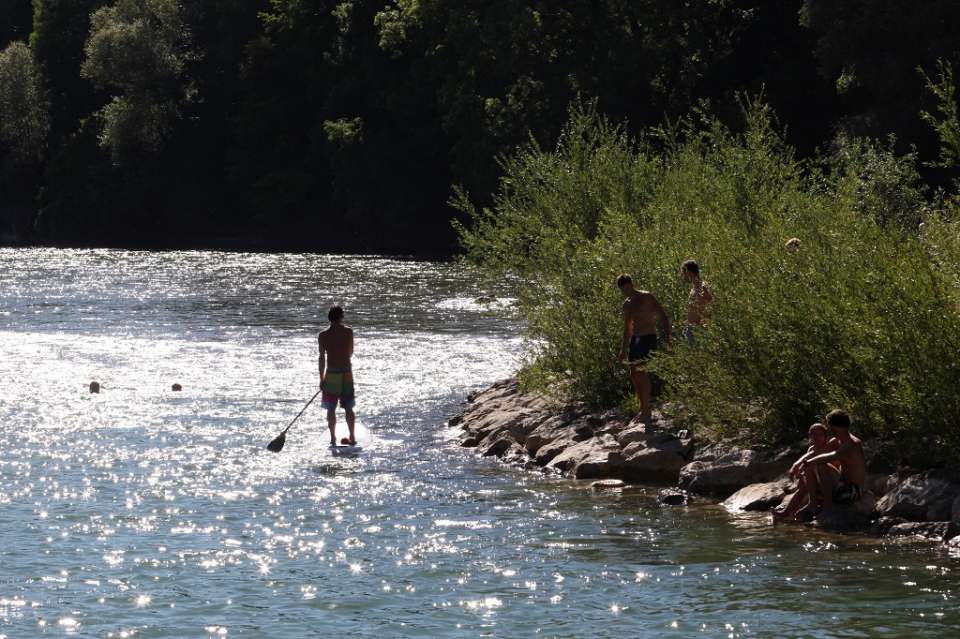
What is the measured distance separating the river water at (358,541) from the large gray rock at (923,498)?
0.51 metres

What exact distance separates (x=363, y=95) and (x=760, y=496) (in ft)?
218

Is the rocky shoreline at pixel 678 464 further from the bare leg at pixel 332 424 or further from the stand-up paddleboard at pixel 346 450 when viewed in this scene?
the bare leg at pixel 332 424

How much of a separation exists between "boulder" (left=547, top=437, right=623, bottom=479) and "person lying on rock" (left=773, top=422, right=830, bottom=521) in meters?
3.17

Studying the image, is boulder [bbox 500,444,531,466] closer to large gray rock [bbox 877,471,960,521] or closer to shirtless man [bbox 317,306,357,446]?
shirtless man [bbox 317,306,357,446]

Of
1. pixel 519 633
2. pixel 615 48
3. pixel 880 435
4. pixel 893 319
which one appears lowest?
pixel 519 633

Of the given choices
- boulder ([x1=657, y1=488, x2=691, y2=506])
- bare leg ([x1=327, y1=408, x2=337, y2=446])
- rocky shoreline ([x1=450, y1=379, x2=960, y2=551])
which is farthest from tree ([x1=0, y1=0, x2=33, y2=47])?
boulder ([x1=657, y1=488, x2=691, y2=506])

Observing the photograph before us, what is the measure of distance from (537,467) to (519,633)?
7.70 meters

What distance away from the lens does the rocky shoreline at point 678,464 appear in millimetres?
16609

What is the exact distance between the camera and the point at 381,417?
2561 cm

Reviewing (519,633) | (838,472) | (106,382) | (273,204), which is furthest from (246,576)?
(273,204)

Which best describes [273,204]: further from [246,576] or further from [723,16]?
[246,576]

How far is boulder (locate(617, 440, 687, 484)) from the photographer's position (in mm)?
19719

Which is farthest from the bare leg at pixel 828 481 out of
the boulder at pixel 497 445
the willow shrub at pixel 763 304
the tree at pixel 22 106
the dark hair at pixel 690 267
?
the tree at pixel 22 106

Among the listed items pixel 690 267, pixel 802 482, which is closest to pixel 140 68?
pixel 690 267
